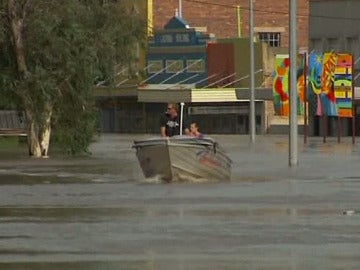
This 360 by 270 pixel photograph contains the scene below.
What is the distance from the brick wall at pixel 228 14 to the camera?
87.8 meters

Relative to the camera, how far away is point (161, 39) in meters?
83.3

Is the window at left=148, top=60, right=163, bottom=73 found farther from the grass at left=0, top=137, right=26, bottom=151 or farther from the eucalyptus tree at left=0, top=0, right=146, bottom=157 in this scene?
the eucalyptus tree at left=0, top=0, right=146, bottom=157

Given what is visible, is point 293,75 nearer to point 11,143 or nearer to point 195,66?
point 11,143

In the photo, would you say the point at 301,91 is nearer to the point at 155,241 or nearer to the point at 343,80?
the point at 343,80

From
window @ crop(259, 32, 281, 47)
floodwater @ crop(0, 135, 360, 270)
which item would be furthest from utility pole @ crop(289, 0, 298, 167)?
window @ crop(259, 32, 281, 47)

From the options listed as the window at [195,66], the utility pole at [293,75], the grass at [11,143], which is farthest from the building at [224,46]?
the utility pole at [293,75]

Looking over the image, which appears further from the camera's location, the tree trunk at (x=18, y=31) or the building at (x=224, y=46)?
the building at (x=224, y=46)

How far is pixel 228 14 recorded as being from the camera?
294 ft

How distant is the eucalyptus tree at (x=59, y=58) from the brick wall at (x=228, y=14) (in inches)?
1919

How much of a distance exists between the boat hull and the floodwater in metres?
Result: 0.37

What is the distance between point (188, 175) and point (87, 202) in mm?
5027

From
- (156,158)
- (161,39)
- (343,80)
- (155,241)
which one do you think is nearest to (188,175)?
(156,158)

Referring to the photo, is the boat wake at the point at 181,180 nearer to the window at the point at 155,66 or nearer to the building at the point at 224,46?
the building at the point at 224,46

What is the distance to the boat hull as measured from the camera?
1018 inches
